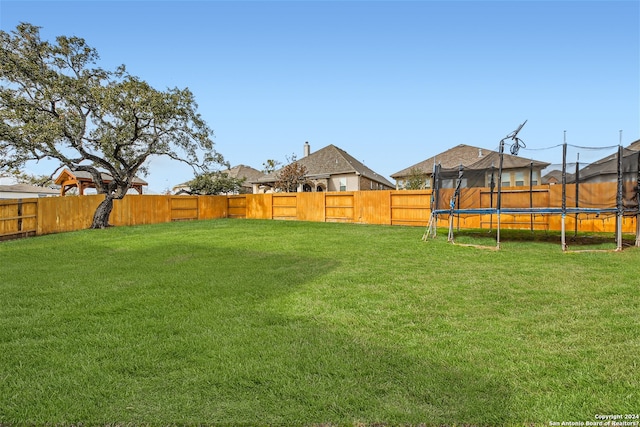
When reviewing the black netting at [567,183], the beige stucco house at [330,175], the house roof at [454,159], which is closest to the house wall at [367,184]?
the beige stucco house at [330,175]

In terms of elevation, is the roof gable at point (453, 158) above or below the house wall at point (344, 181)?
above

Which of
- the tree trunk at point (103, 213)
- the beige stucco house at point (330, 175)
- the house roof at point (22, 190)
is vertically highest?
the beige stucco house at point (330, 175)

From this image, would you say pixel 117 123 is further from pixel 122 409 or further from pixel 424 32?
pixel 122 409

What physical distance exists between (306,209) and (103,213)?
31.4ft

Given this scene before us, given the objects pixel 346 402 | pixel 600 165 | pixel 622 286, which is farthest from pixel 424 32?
pixel 346 402

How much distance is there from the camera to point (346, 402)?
1965mm

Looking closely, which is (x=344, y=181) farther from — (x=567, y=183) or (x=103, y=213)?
(x=567, y=183)

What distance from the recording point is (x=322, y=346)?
9.00 feet

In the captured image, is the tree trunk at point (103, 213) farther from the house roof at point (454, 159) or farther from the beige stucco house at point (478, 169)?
the house roof at point (454, 159)

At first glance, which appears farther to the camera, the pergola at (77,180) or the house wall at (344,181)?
the house wall at (344,181)

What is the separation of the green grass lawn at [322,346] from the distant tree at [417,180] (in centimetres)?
2028

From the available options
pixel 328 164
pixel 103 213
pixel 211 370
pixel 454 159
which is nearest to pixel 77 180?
pixel 103 213

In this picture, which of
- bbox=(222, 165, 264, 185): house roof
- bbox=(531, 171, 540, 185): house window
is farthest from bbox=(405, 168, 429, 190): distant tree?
bbox=(222, 165, 264, 185): house roof

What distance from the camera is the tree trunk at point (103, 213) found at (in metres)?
15.7
